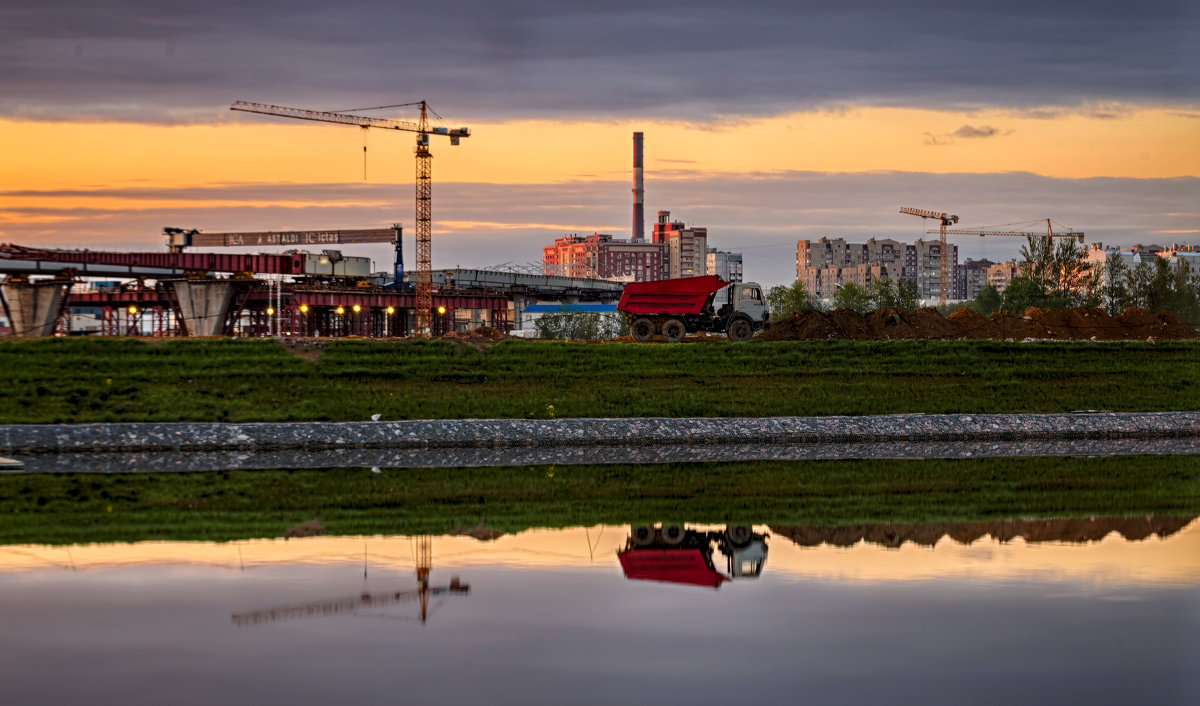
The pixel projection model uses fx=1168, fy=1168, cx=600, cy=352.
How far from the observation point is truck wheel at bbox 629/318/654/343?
Answer: 48.9m

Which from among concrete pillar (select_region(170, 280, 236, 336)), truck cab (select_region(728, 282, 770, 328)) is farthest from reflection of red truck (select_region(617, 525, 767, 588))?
concrete pillar (select_region(170, 280, 236, 336))

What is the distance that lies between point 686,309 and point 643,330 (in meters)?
2.01

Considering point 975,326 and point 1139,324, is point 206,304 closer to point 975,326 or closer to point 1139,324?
point 975,326

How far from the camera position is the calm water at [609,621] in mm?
10648

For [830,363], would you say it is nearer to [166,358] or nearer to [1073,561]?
[166,358]

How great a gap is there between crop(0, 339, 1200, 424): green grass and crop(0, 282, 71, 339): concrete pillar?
17.9m

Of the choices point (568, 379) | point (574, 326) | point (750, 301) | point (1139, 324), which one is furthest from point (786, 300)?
point (568, 379)

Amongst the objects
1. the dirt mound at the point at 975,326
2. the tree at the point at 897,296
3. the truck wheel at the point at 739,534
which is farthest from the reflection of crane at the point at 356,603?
the tree at the point at 897,296

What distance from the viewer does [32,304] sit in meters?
56.1

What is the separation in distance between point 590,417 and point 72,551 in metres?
22.0

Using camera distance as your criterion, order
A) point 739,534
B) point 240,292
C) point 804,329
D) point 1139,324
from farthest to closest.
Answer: point 240,292 < point 1139,324 < point 804,329 < point 739,534

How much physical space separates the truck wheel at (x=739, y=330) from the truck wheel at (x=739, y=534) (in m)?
30.1

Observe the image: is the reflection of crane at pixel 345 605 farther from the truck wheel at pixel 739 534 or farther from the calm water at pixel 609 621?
the truck wheel at pixel 739 534

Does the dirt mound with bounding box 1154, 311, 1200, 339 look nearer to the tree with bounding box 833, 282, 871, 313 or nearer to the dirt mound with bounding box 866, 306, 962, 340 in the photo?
the dirt mound with bounding box 866, 306, 962, 340
